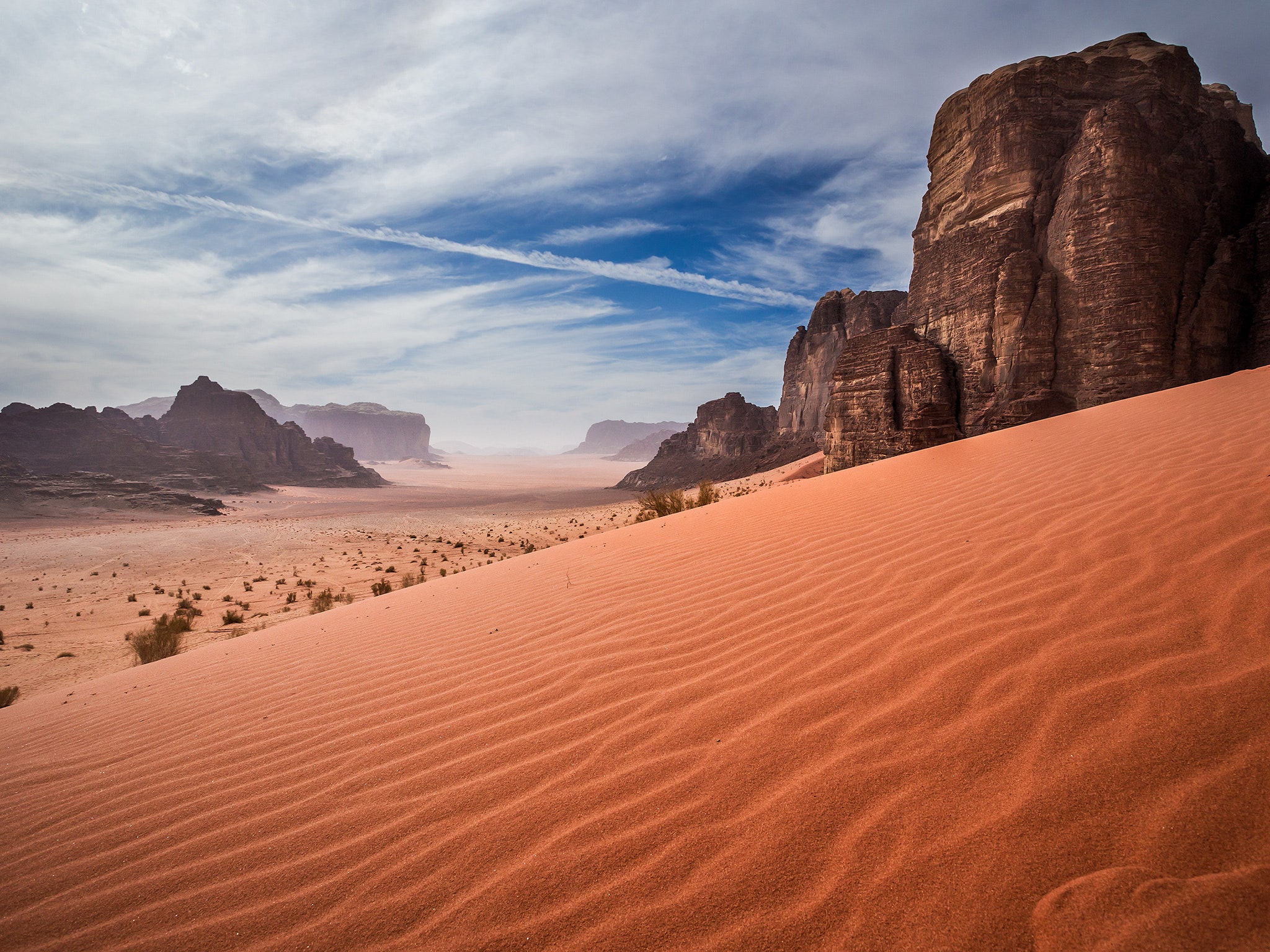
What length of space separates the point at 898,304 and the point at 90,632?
42606 mm

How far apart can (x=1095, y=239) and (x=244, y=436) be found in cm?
7885

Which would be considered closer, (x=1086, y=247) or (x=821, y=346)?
(x=1086, y=247)

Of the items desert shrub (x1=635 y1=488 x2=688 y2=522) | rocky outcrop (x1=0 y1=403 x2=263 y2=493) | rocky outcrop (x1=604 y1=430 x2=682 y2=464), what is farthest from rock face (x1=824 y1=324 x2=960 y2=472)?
rocky outcrop (x1=604 y1=430 x2=682 y2=464)

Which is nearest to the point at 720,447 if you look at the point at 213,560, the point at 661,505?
the point at 661,505

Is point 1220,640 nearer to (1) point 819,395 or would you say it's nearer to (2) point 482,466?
(1) point 819,395

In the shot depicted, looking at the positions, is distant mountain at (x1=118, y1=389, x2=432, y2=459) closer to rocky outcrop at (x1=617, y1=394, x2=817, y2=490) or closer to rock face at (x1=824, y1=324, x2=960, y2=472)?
rocky outcrop at (x1=617, y1=394, x2=817, y2=490)

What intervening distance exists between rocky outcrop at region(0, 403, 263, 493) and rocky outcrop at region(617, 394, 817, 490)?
39251 millimetres

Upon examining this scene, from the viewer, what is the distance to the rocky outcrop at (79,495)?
109 feet

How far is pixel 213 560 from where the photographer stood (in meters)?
17.0

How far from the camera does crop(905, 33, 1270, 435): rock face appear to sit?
1336 centimetres

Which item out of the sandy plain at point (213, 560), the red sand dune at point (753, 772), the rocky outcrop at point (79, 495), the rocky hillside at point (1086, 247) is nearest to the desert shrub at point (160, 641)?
the sandy plain at point (213, 560)

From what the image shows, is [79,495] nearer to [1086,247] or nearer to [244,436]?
[244,436]

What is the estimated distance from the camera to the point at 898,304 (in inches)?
1480

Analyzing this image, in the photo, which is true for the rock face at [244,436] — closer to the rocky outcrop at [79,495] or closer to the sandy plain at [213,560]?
the rocky outcrop at [79,495]
